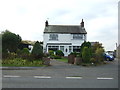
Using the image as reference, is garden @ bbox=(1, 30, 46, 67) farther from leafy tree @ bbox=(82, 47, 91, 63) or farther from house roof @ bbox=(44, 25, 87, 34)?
house roof @ bbox=(44, 25, 87, 34)

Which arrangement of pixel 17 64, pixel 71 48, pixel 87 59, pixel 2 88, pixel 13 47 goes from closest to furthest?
pixel 2 88, pixel 17 64, pixel 87 59, pixel 13 47, pixel 71 48

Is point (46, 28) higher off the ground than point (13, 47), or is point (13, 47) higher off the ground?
point (46, 28)

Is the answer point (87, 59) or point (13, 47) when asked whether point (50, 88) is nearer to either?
point (87, 59)

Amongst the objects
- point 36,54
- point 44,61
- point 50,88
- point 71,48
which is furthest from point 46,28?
point 50,88

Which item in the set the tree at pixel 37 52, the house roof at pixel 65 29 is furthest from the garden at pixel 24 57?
the house roof at pixel 65 29

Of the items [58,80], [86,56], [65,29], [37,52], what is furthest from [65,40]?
[58,80]

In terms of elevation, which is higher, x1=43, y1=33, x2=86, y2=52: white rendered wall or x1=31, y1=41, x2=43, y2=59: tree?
x1=43, y1=33, x2=86, y2=52: white rendered wall

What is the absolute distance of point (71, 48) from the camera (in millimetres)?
51812

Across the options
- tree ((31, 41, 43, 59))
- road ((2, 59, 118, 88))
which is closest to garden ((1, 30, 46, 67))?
tree ((31, 41, 43, 59))

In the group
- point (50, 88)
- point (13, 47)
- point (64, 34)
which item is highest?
point (64, 34)

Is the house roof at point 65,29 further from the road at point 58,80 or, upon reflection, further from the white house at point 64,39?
the road at point 58,80

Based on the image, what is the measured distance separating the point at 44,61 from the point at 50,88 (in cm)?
1341

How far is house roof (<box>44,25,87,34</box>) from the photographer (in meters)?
A: 52.5

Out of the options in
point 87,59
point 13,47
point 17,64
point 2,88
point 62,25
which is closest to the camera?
point 2,88
